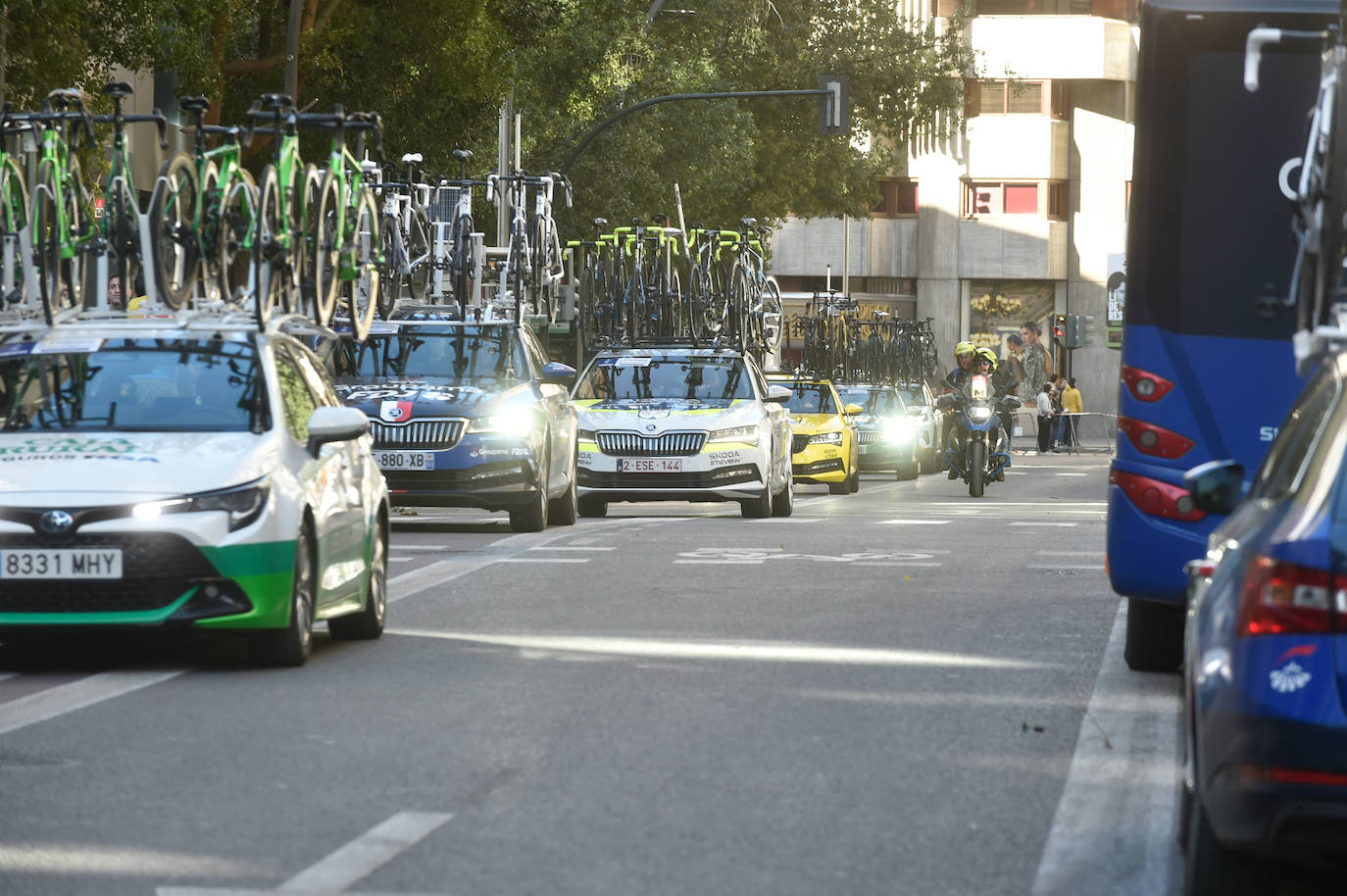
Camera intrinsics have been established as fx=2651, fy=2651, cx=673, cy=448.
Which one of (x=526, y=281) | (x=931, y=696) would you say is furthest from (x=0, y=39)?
(x=931, y=696)

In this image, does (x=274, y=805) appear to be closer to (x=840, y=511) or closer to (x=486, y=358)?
(x=486, y=358)

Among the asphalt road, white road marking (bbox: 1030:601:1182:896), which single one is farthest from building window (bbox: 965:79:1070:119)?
white road marking (bbox: 1030:601:1182:896)

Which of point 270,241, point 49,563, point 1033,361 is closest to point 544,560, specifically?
point 270,241

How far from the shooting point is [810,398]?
121 feet

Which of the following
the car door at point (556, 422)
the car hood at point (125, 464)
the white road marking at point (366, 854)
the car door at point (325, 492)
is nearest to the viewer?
the white road marking at point (366, 854)

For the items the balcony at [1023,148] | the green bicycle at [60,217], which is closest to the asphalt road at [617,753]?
the green bicycle at [60,217]

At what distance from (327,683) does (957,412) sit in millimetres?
22671

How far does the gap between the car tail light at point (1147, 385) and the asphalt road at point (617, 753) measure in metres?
1.18

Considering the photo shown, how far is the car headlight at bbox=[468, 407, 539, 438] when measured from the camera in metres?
21.5

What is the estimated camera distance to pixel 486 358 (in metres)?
22.4

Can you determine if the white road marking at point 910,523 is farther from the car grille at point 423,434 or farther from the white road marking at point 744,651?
the white road marking at point 744,651

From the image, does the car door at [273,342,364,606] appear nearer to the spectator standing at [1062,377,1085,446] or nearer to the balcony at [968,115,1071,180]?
the spectator standing at [1062,377,1085,446]

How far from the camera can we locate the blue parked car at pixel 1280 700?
207 inches

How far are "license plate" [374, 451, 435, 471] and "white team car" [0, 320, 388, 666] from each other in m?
8.91
